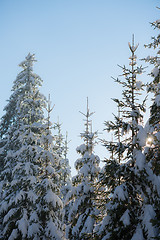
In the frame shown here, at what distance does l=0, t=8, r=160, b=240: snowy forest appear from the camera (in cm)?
659

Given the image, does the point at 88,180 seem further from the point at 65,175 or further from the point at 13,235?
the point at 65,175

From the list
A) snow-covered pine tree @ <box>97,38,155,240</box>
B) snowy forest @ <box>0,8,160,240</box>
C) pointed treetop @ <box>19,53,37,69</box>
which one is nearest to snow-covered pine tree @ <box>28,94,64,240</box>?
snowy forest @ <box>0,8,160,240</box>

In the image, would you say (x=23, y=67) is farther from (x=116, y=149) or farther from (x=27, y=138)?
(x=116, y=149)

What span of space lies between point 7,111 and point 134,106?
15.3 meters

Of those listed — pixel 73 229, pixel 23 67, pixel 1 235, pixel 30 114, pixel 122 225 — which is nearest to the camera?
pixel 122 225

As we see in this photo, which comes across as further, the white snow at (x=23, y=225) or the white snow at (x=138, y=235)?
the white snow at (x=23, y=225)

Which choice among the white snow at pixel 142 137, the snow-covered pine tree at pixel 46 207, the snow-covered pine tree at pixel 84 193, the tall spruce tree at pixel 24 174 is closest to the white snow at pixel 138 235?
the white snow at pixel 142 137

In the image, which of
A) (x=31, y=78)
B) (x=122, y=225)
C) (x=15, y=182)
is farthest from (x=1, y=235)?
(x=31, y=78)

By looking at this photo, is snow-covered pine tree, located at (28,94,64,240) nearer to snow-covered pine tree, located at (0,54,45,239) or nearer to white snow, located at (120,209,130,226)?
snow-covered pine tree, located at (0,54,45,239)

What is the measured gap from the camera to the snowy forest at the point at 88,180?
659 cm

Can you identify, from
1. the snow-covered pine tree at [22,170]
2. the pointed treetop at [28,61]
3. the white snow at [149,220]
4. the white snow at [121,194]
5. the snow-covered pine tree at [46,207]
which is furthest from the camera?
the pointed treetop at [28,61]

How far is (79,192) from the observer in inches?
462

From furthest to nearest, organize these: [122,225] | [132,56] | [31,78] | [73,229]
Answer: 1. [31,78]
2. [73,229]
3. [132,56]
4. [122,225]

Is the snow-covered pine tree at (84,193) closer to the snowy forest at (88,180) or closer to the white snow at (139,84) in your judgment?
the snowy forest at (88,180)
